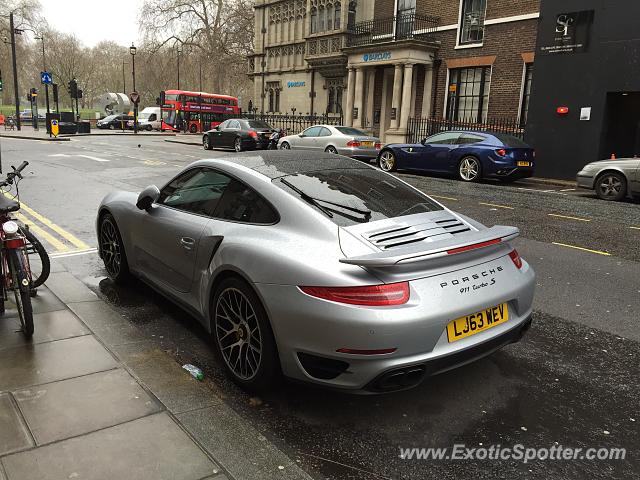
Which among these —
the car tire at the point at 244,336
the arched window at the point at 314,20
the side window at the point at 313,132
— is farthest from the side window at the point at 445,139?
the arched window at the point at 314,20

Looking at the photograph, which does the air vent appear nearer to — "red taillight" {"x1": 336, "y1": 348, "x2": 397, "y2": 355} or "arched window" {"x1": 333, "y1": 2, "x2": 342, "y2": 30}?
"red taillight" {"x1": 336, "y1": 348, "x2": 397, "y2": 355}

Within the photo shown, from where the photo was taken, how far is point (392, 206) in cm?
361

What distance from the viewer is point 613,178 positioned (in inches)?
503

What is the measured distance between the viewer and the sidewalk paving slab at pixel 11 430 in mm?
2629

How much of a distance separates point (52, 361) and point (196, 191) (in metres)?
1.55

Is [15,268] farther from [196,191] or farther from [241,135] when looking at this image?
[241,135]

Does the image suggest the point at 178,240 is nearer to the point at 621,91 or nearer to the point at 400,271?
the point at 400,271

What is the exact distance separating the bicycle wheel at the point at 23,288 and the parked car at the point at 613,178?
40.9 feet

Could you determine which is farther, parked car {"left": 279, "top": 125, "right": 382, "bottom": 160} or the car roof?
parked car {"left": 279, "top": 125, "right": 382, "bottom": 160}

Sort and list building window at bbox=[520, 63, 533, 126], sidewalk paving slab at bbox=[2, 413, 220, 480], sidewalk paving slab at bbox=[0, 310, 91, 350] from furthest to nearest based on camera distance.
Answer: building window at bbox=[520, 63, 533, 126] → sidewalk paving slab at bbox=[0, 310, 91, 350] → sidewalk paving slab at bbox=[2, 413, 220, 480]

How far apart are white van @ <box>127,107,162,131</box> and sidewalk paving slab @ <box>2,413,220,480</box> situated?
183ft

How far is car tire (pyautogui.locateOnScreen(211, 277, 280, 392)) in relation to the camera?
3107 mm

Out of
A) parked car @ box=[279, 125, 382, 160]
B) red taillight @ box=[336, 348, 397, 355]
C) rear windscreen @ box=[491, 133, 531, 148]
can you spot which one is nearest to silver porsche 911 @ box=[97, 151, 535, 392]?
red taillight @ box=[336, 348, 397, 355]

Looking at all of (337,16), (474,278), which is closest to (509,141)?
(474,278)
